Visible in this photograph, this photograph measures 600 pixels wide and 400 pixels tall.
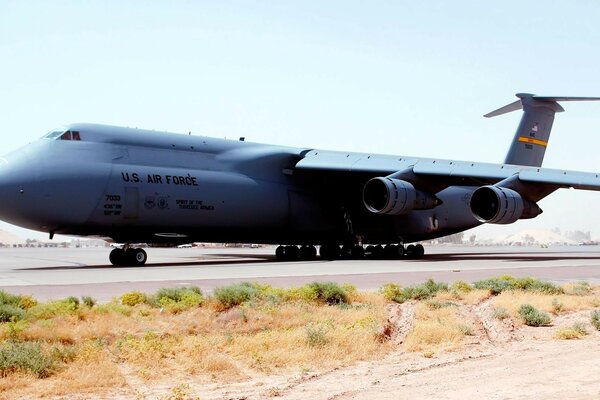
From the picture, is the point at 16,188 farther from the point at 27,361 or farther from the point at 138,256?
the point at 27,361

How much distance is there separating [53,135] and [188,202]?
475 centimetres

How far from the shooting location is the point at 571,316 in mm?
10938

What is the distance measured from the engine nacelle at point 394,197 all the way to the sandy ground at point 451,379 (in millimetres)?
16384

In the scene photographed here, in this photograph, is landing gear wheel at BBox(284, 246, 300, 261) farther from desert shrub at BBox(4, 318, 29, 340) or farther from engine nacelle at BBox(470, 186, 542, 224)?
desert shrub at BBox(4, 318, 29, 340)

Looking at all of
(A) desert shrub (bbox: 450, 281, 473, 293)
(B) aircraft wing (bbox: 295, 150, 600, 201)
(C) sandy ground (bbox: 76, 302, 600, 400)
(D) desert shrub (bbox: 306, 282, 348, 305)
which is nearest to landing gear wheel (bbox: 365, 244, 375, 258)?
(B) aircraft wing (bbox: 295, 150, 600, 201)

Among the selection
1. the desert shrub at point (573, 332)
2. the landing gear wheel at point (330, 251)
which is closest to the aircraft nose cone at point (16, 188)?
the landing gear wheel at point (330, 251)

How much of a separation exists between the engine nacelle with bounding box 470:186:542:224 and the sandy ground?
634 inches

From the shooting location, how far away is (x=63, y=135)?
71.8 ft

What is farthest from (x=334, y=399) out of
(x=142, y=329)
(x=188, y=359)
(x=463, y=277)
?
(x=463, y=277)

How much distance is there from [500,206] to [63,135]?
566 inches

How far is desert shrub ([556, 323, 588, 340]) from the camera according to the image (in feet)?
29.6

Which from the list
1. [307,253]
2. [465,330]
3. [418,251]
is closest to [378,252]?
[418,251]

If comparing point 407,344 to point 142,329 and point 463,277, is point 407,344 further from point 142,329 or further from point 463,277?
point 463,277

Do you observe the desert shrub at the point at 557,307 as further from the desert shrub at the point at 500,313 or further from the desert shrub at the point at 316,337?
the desert shrub at the point at 316,337
